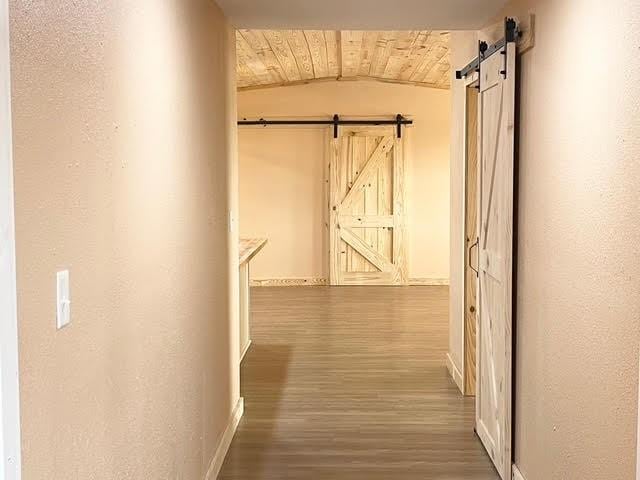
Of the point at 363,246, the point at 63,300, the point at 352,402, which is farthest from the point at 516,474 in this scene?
the point at 363,246

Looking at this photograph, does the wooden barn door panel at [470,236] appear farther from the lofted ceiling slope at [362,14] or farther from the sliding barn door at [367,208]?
the sliding barn door at [367,208]

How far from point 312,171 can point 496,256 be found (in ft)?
21.7

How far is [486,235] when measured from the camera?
12.9ft

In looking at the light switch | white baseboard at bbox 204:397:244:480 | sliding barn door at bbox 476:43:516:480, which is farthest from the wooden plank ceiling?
the light switch

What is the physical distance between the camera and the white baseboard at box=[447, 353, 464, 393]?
17.0ft

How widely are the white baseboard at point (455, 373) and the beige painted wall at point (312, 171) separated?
4.55 m

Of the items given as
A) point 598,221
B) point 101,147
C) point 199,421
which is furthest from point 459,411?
point 101,147

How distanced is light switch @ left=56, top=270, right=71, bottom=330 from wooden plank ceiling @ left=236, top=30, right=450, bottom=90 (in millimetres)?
5025

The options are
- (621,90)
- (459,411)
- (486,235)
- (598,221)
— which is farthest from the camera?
(459,411)

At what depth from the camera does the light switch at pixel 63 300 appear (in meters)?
1.51

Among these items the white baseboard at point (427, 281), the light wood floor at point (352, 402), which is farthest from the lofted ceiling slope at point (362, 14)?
the white baseboard at point (427, 281)

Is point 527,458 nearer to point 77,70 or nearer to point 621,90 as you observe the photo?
point 621,90

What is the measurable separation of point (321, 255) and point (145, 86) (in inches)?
316

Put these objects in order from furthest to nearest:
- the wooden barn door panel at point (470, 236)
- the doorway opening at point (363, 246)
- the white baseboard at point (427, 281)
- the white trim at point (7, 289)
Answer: the white baseboard at point (427, 281) → the wooden barn door panel at point (470, 236) → the doorway opening at point (363, 246) → the white trim at point (7, 289)
